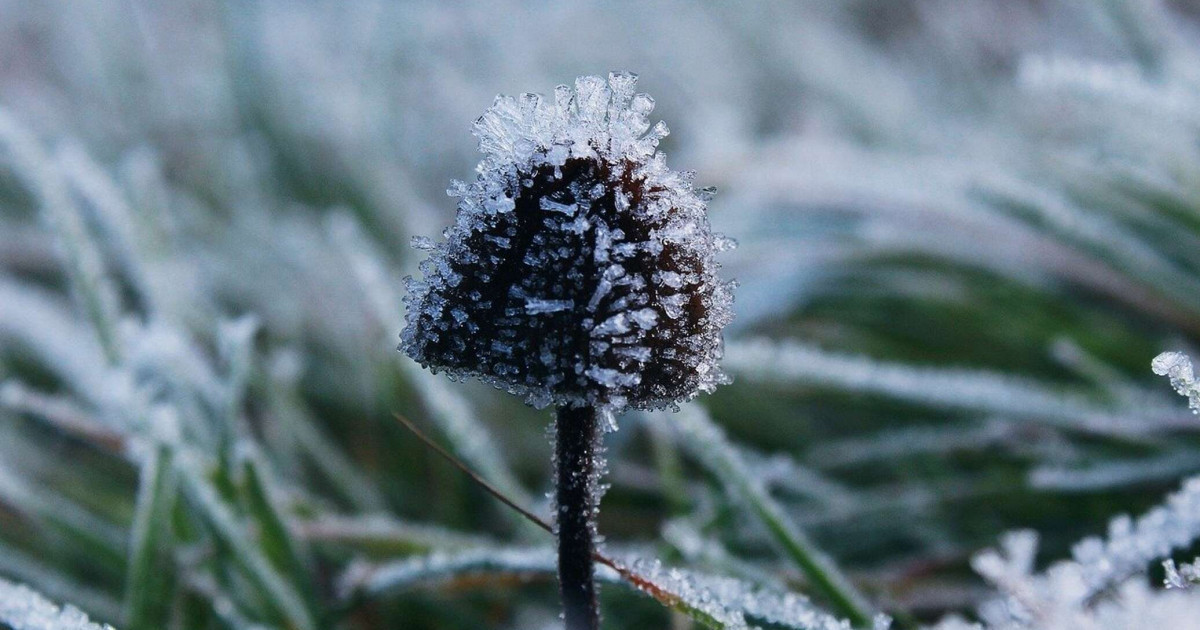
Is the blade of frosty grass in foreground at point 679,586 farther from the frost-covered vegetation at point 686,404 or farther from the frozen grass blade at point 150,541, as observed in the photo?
the frozen grass blade at point 150,541

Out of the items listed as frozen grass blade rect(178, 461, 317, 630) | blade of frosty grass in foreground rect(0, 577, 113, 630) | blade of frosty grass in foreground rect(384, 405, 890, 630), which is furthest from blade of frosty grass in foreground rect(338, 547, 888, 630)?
blade of frosty grass in foreground rect(0, 577, 113, 630)

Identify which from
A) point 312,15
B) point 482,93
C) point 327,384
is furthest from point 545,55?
point 327,384

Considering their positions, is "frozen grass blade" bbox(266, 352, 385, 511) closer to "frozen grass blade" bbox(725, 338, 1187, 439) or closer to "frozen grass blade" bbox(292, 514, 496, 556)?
"frozen grass blade" bbox(292, 514, 496, 556)

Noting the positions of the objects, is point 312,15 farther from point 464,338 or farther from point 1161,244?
point 464,338

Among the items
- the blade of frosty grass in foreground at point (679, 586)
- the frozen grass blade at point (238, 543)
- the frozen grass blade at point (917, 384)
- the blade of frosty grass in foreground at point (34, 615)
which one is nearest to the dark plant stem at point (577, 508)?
the blade of frosty grass in foreground at point (679, 586)

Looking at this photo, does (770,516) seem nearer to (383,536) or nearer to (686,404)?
(686,404)
